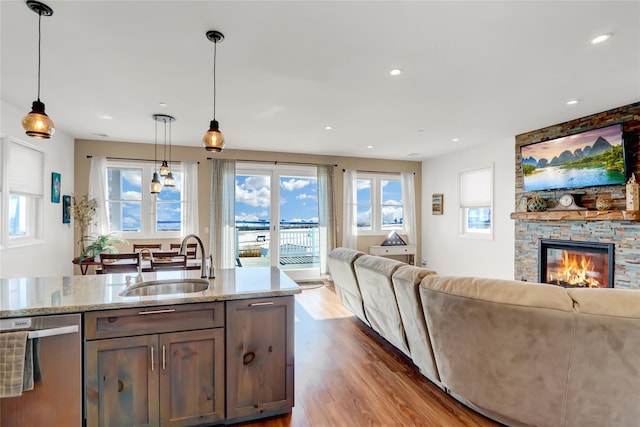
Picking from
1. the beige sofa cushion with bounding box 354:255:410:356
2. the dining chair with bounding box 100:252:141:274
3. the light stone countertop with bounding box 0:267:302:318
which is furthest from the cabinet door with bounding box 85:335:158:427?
the dining chair with bounding box 100:252:141:274

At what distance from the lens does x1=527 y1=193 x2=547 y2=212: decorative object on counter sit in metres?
4.71

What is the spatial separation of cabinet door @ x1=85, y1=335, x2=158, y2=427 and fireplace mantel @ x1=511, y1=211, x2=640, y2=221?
4887 millimetres

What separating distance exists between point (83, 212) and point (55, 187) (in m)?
0.66

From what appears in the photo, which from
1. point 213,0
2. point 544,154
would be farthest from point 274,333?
point 544,154

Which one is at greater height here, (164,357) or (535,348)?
(535,348)

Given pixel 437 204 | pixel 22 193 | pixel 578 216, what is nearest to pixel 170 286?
pixel 22 193

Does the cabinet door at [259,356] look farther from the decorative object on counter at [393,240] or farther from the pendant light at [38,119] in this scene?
the decorative object on counter at [393,240]

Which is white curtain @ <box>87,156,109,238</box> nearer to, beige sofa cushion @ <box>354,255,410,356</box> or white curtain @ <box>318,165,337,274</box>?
white curtain @ <box>318,165,337,274</box>

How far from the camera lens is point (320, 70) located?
2916mm

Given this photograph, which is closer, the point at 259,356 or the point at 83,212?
the point at 259,356

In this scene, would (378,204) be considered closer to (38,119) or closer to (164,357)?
(164,357)

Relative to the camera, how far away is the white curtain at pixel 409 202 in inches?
295

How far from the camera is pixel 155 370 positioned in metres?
1.90

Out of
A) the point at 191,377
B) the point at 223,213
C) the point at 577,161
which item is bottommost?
Answer: the point at 191,377
